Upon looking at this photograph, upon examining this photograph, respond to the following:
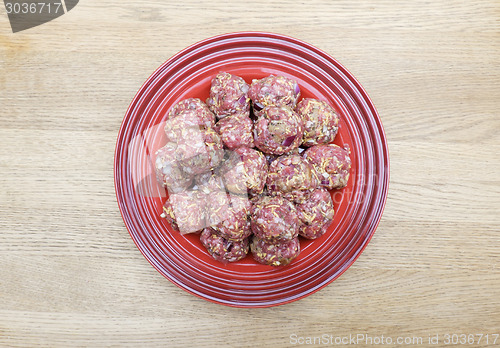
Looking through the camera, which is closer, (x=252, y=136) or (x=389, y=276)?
(x=252, y=136)

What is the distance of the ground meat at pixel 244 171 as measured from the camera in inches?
41.8

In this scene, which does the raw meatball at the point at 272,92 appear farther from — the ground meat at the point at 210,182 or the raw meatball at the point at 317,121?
the ground meat at the point at 210,182

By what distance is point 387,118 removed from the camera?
4.37 feet

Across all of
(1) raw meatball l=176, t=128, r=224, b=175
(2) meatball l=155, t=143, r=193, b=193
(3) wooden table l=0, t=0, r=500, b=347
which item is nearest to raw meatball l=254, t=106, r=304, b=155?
(1) raw meatball l=176, t=128, r=224, b=175

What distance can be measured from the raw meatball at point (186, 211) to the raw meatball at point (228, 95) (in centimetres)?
28

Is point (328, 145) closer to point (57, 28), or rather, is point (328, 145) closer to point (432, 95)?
point (432, 95)

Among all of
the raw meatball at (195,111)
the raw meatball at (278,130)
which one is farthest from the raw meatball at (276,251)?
the raw meatball at (195,111)

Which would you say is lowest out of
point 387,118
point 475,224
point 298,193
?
point 475,224

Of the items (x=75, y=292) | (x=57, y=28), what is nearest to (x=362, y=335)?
(x=75, y=292)

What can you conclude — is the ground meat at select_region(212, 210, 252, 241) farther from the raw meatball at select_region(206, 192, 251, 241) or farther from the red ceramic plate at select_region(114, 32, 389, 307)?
the red ceramic plate at select_region(114, 32, 389, 307)

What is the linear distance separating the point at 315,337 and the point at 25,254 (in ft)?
3.65

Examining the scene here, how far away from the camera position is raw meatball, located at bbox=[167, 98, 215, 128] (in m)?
1.10

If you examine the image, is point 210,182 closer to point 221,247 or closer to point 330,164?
point 221,247

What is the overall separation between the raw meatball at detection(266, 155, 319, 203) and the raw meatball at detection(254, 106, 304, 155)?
0.13 feet
